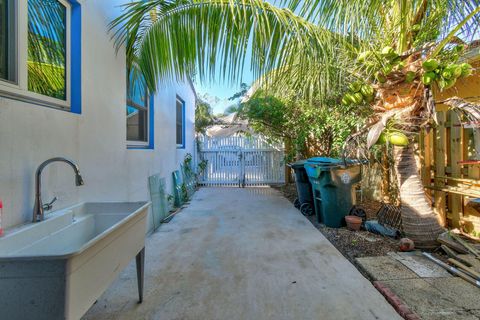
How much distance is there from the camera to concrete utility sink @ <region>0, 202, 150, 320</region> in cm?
109

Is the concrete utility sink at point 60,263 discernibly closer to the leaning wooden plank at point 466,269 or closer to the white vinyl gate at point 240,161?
the leaning wooden plank at point 466,269

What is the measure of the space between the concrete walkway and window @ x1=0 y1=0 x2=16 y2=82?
2049mm

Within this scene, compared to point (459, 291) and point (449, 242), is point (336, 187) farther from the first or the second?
point (459, 291)

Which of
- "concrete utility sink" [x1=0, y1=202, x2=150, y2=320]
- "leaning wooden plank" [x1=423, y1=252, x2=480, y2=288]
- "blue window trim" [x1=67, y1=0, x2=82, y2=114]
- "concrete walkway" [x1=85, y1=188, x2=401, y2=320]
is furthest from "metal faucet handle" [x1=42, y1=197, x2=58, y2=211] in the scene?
"leaning wooden plank" [x1=423, y1=252, x2=480, y2=288]

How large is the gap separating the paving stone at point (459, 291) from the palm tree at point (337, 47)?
36.4 inches

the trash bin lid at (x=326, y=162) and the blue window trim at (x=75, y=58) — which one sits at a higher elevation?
the blue window trim at (x=75, y=58)

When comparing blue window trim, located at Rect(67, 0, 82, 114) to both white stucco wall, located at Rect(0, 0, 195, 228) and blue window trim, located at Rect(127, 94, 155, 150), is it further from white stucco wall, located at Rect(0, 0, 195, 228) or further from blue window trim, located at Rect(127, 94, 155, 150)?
Answer: blue window trim, located at Rect(127, 94, 155, 150)

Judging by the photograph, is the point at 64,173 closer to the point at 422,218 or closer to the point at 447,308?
the point at 447,308

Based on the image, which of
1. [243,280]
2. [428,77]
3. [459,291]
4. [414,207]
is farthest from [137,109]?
[459,291]

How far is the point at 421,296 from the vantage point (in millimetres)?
2527

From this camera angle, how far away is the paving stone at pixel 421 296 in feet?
7.65

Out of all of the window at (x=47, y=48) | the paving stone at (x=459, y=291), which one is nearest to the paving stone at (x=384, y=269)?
the paving stone at (x=459, y=291)

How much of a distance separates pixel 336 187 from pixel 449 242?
68.6 inches

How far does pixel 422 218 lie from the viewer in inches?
144
